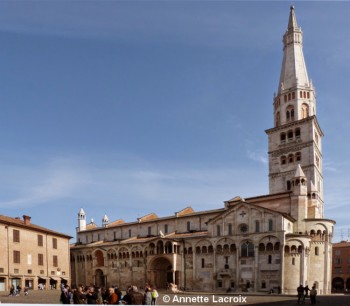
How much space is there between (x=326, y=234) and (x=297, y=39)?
916 inches

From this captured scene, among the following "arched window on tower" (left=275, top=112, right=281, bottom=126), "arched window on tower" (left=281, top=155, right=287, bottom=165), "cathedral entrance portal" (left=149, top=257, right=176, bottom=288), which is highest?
"arched window on tower" (left=275, top=112, right=281, bottom=126)

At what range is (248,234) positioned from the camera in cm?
3497

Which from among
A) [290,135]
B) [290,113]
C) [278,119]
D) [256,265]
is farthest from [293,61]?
[256,265]

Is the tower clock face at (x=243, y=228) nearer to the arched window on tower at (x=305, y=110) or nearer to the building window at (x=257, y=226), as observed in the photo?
the building window at (x=257, y=226)

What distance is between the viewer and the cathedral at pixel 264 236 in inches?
1320

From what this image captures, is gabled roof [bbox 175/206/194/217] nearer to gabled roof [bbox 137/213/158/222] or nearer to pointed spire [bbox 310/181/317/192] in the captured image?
gabled roof [bbox 137/213/158/222]

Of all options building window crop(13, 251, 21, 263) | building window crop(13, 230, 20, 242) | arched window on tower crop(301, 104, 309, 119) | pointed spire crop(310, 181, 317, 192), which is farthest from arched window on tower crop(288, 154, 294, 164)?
building window crop(13, 251, 21, 263)

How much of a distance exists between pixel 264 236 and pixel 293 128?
45.7 ft

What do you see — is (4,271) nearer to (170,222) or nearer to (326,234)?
(170,222)

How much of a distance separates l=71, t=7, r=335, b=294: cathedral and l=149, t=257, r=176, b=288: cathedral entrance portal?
0.11m

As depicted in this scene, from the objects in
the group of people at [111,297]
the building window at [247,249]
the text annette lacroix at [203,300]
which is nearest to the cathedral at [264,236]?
the building window at [247,249]

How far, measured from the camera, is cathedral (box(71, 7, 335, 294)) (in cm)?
3353

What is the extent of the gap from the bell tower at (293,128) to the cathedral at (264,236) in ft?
0.36

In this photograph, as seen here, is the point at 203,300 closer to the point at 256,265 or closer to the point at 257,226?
the point at 256,265
